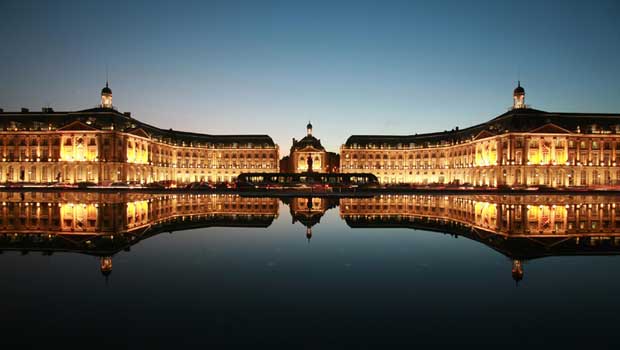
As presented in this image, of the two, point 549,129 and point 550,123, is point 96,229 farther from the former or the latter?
point 550,123

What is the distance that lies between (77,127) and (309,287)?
107 meters

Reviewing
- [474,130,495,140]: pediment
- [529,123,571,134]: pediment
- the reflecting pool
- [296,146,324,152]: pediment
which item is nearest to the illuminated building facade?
[296,146,324,152]: pediment

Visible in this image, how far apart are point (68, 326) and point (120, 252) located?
7.39 metres

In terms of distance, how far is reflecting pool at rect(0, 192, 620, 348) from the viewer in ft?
22.7

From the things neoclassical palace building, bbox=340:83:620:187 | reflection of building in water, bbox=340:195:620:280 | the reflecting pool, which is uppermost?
neoclassical palace building, bbox=340:83:620:187

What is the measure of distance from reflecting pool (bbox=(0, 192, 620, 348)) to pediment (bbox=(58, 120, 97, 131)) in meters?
89.6

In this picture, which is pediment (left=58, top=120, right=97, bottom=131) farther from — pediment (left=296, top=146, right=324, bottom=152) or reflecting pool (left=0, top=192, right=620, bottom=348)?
reflecting pool (left=0, top=192, right=620, bottom=348)

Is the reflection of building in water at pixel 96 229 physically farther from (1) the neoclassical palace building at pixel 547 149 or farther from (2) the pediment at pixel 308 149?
(2) the pediment at pixel 308 149

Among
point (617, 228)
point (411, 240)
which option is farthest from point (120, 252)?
point (617, 228)

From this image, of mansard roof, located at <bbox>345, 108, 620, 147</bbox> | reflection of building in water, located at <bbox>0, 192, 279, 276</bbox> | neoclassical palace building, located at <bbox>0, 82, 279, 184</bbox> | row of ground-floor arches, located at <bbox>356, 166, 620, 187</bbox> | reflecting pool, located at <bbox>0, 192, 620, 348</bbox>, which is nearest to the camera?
reflecting pool, located at <bbox>0, 192, 620, 348</bbox>

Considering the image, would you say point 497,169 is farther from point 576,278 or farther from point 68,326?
point 68,326

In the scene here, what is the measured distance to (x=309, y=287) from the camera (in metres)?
9.80

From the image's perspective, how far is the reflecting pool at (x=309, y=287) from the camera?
692cm

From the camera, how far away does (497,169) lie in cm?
9731
